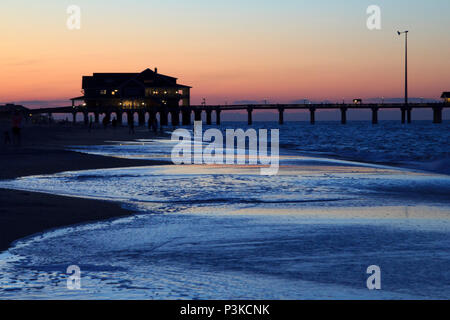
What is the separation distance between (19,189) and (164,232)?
4.89m

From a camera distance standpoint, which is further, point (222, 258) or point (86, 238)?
point (86, 238)

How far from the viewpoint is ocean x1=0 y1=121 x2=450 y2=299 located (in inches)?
203

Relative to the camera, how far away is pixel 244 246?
271 inches

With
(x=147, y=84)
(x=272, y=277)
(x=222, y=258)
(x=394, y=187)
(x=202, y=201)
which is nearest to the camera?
(x=272, y=277)

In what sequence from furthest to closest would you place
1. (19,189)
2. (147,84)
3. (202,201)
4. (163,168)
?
(147,84), (163,168), (19,189), (202,201)

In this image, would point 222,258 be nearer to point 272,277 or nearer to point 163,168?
point 272,277

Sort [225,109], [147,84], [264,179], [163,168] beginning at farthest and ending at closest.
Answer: [225,109], [147,84], [163,168], [264,179]

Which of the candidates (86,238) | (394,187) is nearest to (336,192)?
(394,187)

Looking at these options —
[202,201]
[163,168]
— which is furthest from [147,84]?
[202,201]

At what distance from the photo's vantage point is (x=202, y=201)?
10586mm

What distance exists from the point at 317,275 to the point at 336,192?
6.51 meters

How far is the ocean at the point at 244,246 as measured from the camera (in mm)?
5145

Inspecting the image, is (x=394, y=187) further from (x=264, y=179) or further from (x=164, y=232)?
(x=164, y=232)
